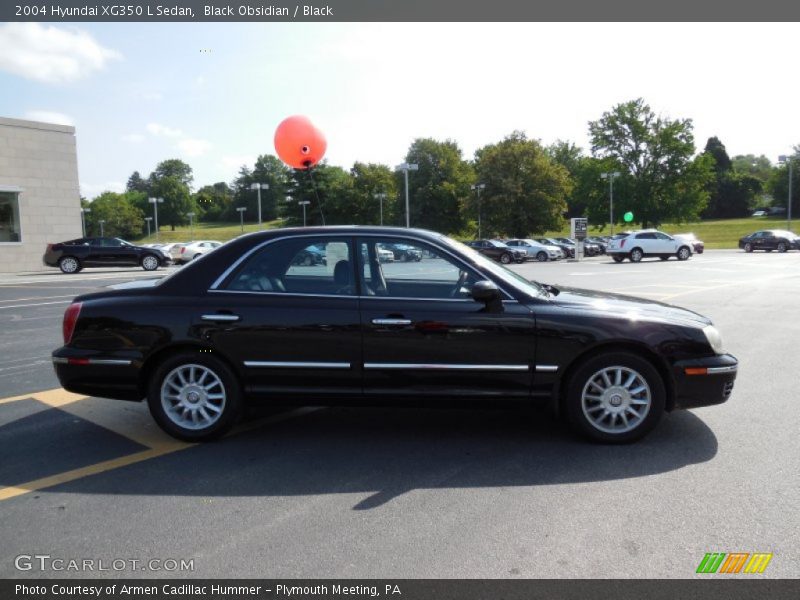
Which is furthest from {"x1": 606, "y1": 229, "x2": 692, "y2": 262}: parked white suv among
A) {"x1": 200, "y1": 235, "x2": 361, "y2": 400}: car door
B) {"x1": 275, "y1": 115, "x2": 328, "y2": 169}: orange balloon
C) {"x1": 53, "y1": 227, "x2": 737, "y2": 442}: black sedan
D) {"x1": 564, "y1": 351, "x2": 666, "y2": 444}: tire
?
{"x1": 200, "y1": 235, "x2": 361, "y2": 400}: car door

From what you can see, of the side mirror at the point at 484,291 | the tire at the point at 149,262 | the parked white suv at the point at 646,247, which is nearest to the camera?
the side mirror at the point at 484,291

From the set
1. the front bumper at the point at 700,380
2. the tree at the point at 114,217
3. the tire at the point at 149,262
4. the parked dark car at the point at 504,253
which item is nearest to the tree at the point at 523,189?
the parked dark car at the point at 504,253

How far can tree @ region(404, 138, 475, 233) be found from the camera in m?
79.9

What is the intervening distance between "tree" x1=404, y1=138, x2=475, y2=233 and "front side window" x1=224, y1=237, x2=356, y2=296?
2909 inches

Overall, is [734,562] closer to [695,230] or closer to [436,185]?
[436,185]

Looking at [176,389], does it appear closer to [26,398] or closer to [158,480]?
[158,480]

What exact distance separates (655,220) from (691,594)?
6903cm

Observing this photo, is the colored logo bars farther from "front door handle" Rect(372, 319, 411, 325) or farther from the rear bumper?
the rear bumper

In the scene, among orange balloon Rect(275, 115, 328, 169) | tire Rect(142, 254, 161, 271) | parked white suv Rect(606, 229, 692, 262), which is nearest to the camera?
orange balloon Rect(275, 115, 328, 169)

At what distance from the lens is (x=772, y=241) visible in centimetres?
4216

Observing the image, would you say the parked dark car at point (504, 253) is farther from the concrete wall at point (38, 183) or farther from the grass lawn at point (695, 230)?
the concrete wall at point (38, 183)

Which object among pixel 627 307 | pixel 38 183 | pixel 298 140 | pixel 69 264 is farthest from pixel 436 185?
pixel 627 307

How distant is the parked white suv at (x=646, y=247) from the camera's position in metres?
33.4

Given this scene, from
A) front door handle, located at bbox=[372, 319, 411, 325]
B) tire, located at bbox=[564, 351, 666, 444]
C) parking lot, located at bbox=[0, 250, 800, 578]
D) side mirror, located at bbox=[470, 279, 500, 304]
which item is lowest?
parking lot, located at bbox=[0, 250, 800, 578]
